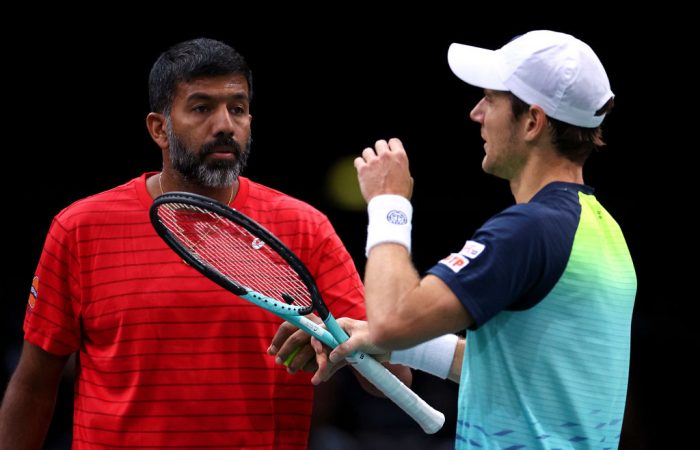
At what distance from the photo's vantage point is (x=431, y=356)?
349 cm

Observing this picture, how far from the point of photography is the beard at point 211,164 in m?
3.76

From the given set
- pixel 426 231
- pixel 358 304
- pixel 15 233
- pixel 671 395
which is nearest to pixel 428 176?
pixel 426 231

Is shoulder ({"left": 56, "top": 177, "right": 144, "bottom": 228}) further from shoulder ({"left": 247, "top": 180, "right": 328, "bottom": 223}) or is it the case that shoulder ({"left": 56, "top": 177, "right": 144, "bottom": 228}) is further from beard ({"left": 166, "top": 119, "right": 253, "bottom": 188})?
shoulder ({"left": 247, "top": 180, "right": 328, "bottom": 223})

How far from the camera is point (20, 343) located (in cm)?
709

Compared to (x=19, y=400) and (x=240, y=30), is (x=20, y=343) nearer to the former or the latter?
(x=240, y=30)

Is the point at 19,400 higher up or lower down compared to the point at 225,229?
lower down

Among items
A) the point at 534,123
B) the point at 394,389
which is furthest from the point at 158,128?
the point at 534,123

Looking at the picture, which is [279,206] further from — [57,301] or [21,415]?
[21,415]

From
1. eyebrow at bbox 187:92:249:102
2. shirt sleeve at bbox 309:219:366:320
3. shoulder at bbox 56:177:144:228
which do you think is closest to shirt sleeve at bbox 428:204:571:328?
shirt sleeve at bbox 309:219:366:320

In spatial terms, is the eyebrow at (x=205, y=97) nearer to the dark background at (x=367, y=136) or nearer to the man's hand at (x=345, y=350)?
the man's hand at (x=345, y=350)

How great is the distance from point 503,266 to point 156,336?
1.35 meters

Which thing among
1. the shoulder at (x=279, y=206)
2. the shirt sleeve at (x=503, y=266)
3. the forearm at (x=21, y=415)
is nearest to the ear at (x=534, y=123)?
the shirt sleeve at (x=503, y=266)

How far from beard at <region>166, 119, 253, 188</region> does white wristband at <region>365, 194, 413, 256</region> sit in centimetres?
87

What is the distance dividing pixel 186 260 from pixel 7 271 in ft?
15.6
